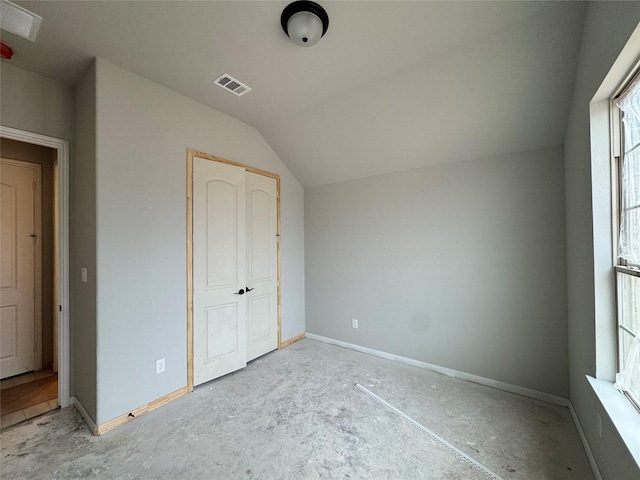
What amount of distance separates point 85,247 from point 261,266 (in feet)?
5.62

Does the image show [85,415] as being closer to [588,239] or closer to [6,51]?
[6,51]

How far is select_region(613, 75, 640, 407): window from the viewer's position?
1.28 meters

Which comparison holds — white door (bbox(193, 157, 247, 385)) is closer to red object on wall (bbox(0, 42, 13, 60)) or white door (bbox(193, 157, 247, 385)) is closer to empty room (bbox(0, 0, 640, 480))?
empty room (bbox(0, 0, 640, 480))

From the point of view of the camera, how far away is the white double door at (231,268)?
259 centimetres

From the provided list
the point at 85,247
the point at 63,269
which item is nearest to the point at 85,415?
Result: the point at 63,269

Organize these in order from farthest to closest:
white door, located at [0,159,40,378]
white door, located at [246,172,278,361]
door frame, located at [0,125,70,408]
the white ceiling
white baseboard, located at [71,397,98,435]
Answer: white door, located at [246,172,278,361], white door, located at [0,159,40,378], door frame, located at [0,125,70,408], white baseboard, located at [71,397,98,435], the white ceiling

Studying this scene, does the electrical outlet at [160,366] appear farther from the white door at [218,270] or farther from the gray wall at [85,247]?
the gray wall at [85,247]

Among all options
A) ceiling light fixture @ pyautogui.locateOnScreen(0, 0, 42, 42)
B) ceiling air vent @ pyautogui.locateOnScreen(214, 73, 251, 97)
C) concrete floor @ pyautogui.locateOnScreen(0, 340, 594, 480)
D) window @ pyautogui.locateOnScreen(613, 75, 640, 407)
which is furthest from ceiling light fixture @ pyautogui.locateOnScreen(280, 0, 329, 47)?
concrete floor @ pyautogui.locateOnScreen(0, 340, 594, 480)

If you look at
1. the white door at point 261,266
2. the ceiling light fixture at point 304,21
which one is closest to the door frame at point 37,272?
the white door at point 261,266

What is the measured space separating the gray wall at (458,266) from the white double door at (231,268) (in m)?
0.88

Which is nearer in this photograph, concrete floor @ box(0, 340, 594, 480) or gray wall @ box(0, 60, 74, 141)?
concrete floor @ box(0, 340, 594, 480)

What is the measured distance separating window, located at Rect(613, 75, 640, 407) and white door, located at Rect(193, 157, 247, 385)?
298 centimetres

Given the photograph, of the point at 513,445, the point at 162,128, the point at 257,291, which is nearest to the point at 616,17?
the point at 513,445

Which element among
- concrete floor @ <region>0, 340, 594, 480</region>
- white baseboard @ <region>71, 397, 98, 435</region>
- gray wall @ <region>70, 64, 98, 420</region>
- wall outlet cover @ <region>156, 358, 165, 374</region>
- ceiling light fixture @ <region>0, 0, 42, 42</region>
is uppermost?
ceiling light fixture @ <region>0, 0, 42, 42</region>
